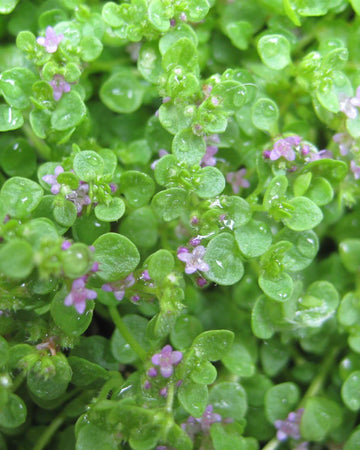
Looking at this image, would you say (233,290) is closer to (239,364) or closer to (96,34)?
(239,364)

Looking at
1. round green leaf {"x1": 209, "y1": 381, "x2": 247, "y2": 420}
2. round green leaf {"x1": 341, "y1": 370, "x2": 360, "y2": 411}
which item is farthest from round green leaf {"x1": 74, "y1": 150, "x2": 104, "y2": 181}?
round green leaf {"x1": 341, "y1": 370, "x2": 360, "y2": 411}

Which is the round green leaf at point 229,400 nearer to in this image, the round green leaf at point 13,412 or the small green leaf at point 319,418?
the small green leaf at point 319,418

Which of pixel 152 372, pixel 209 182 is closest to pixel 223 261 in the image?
pixel 209 182

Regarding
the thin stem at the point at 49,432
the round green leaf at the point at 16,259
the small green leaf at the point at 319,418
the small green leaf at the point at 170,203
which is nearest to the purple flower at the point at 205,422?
the small green leaf at the point at 319,418

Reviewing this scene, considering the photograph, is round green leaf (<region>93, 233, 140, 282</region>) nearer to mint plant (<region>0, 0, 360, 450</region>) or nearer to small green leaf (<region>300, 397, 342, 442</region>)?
mint plant (<region>0, 0, 360, 450</region>)

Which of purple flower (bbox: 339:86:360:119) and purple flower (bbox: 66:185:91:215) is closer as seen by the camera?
purple flower (bbox: 66:185:91:215)

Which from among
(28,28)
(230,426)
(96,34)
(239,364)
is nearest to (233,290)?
(239,364)

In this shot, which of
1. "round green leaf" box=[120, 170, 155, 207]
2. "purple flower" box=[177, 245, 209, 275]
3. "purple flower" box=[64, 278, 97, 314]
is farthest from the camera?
"round green leaf" box=[120, 170, 155, 207]
